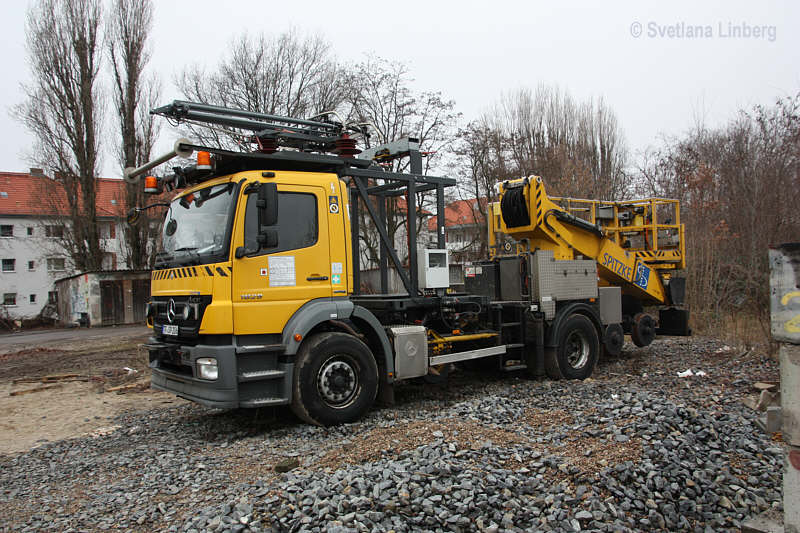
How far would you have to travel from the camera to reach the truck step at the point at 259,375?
5680 mm

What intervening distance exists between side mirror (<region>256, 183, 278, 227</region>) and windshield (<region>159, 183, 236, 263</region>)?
324 mm

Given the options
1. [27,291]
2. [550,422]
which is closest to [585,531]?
[550,422]

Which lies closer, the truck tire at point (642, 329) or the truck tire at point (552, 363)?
the truck tire at point (552, 363)

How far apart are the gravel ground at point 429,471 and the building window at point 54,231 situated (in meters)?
26.4

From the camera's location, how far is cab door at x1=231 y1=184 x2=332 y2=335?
227 inches

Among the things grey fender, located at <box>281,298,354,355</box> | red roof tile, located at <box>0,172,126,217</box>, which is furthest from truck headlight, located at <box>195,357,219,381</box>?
red roof tile, located at <box>0,172,126,217</box>

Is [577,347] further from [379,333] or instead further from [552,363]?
[379,333]

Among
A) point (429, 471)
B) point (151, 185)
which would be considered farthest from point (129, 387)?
point (429, 471)

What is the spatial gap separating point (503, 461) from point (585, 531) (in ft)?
A: 3.49

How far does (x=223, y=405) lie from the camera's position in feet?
18.3

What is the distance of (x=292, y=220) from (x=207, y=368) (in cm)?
179

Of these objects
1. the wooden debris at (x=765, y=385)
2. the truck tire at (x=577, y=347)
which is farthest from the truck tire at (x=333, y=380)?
the wooden debris at (x=765, y=385)

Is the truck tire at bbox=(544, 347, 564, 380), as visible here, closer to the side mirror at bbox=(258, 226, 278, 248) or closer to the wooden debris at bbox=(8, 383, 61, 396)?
the side mirror at bbox=(258, 226, 278, 248)

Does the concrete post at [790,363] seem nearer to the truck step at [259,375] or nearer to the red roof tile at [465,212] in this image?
the truck step at [259,375]
